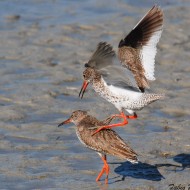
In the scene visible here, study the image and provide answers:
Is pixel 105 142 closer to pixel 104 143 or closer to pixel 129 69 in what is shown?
pixel 104 143

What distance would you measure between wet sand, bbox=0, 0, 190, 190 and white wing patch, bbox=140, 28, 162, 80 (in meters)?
0.97

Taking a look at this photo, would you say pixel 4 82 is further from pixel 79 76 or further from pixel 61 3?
pixel 61 3

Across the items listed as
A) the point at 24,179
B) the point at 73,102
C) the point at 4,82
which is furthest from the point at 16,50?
the point at 24,179

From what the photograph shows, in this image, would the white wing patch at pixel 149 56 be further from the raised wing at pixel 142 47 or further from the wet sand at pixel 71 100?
the wet sand at pixel 71 100

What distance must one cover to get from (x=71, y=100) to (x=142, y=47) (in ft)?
6.77

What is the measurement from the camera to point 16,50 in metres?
13.1

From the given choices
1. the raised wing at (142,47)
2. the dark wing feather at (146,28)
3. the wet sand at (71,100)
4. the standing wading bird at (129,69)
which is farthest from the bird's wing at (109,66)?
the wet sand at (71,100)

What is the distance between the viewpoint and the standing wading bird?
8297 millimetres

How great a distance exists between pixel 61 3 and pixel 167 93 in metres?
4.77

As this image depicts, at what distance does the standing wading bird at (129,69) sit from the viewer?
27.2ft

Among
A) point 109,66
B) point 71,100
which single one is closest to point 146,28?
point 109,66

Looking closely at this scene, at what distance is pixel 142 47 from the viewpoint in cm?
955

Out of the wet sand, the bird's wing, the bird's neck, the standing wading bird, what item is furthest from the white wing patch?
the wet sand

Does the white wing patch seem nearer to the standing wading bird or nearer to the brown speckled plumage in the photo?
the standing wading bird
